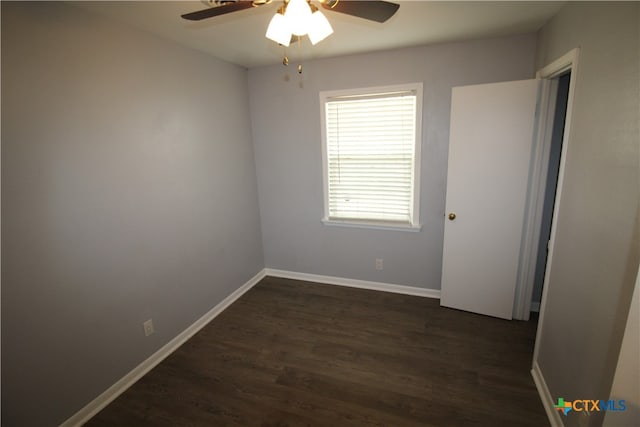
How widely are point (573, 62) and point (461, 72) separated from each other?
1.00m

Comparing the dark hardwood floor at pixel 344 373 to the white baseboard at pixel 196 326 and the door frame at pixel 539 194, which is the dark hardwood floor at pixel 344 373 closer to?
the white baseboard at pixel 196 326

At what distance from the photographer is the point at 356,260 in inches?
130

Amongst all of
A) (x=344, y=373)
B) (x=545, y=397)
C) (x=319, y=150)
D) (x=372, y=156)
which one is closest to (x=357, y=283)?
(x=344, y=373)

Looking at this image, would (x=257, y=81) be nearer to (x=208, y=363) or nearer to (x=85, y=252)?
(x=85, y=252)

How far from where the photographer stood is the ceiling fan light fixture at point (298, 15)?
1.14 m

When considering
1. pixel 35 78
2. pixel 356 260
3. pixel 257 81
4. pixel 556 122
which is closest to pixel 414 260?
pixel 356 260

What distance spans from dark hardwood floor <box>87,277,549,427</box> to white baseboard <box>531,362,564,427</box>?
35 millimetres

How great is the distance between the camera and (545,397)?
180 centimetres

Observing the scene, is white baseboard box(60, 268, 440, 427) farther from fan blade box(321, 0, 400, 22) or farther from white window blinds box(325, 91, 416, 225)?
fan blade box(321, 0, 400, 22)

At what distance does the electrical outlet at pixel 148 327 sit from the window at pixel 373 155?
1.88 meters

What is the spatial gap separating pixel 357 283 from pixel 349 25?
8.16 ft

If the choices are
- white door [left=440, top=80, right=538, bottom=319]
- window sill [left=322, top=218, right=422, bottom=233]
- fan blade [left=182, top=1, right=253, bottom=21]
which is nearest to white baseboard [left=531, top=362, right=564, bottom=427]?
white door [left=440, top=80, right=538, bottom=319]

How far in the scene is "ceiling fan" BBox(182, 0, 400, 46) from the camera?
117 centimetres

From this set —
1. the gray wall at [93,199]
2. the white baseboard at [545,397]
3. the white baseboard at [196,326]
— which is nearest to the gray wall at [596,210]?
the white baseboard at [545,397]
